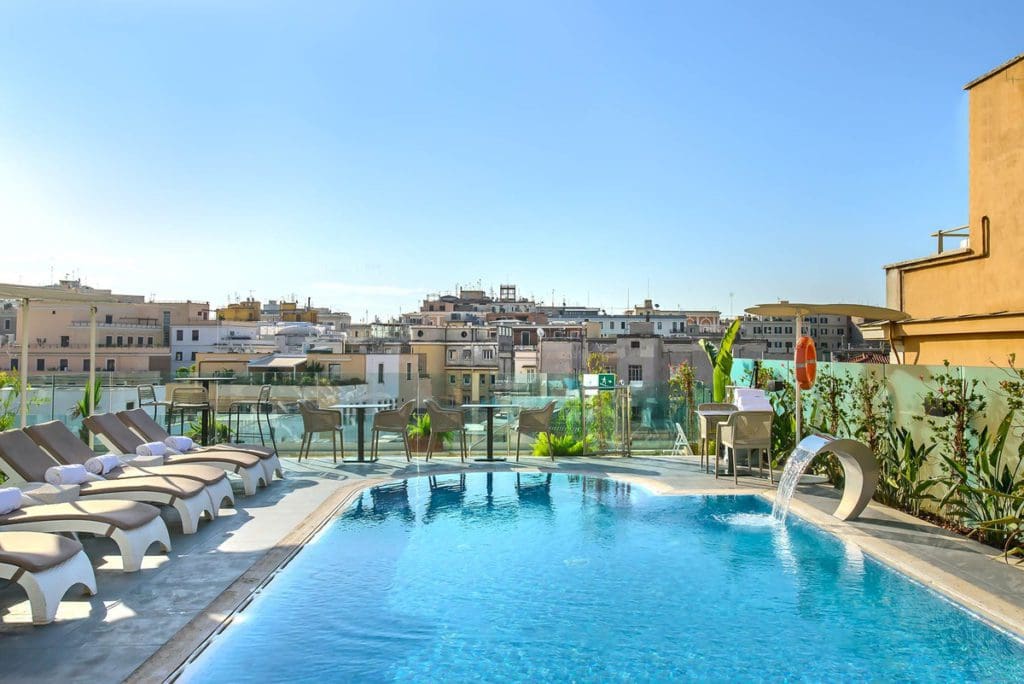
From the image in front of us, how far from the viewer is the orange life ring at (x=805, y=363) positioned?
9.93 metres

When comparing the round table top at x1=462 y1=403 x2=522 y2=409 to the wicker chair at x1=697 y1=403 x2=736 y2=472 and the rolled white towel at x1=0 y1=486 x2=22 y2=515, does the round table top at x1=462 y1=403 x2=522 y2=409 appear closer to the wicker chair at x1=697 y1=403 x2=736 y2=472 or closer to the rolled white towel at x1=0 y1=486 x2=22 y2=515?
the wicker chair at x1=697 y1=403 x2=736 y2=472

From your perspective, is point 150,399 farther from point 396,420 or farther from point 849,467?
point 849,467

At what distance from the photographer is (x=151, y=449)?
941 cm

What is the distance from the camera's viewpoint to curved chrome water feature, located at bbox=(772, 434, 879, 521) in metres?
7.68

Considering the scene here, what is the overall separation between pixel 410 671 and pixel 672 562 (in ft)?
9.88

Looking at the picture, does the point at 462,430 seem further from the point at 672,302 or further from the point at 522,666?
the point at 672,302

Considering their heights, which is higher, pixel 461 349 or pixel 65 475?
pixel 461 349

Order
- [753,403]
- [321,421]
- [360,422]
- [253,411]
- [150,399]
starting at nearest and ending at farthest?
[753,403]
[321,421]
[360,422]
[150,399]
[253,411]

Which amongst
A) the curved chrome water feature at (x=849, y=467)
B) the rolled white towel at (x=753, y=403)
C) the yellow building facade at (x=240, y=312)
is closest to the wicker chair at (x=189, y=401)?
the rolled white towel at (x=753, y=403)

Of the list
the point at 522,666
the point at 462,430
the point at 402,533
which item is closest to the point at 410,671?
the point at 522,666

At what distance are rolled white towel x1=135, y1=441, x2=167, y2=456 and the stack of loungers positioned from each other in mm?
12

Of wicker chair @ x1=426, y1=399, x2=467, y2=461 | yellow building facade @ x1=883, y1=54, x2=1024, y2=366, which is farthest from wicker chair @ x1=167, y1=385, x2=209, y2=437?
yellow building facade @ x1=883, y1=54, x2=1024, y2=366

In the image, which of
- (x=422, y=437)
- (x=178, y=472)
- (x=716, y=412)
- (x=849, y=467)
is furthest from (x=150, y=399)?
(x=849, y=467)

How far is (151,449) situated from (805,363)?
8186 mm
